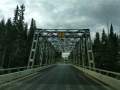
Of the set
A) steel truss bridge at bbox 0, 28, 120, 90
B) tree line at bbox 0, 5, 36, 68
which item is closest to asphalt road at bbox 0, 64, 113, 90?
steel truss bridge at bbox 0, 28, 120, 90

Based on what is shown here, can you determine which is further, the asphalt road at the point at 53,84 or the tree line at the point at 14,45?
the tree line at the point at 14,45

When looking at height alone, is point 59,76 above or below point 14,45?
below

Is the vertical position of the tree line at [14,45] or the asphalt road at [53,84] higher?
the tree line at [14,45]

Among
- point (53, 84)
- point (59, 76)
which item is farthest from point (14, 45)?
point (53, 84)

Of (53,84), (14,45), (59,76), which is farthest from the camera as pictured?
(14,45)

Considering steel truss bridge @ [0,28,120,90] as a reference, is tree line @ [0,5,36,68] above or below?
above

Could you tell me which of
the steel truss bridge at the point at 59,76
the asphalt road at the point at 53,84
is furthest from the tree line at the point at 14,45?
the asphalt road at the point at 53,84

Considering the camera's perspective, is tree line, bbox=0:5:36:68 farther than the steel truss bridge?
Yes

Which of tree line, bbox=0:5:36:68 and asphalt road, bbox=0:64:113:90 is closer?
asphalt road, bbox=0:64:113:90

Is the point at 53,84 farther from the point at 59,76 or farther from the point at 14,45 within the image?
the point at 14,45

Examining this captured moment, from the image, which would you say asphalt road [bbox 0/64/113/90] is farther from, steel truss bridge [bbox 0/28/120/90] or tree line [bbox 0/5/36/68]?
tree line [bbox 0/5/36/68]

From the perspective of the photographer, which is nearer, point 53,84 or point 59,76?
point 53,84

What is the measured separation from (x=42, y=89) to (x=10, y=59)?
173ft

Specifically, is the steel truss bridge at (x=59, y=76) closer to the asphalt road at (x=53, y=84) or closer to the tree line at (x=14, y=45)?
the asphalt road at (x=53, y=84)
